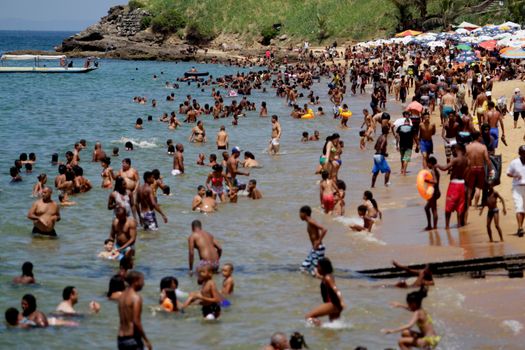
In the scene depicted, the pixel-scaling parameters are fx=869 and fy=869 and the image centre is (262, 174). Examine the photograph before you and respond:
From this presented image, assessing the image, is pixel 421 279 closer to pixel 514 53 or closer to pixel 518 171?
pixel 518 171

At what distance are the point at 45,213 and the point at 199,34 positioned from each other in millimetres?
83787

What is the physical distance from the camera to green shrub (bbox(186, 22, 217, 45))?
9825 centimetres

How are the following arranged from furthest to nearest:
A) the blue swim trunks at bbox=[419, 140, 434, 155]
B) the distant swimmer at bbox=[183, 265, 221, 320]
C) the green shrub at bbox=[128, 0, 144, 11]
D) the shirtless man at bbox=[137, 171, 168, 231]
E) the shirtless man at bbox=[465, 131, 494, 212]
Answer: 1. the green shrub at bbox=[128, 0, 144, 11]
2. the blue swim trunks at bbox=[419, 140, 434, 155]
3. the shirtless man at bbox=[137, 171, 168, 231]
4. the shirtless man at bbox=[465, 131, 494, 212]
5. the distant swimmer at bbox=[183, 265, 221, 320]

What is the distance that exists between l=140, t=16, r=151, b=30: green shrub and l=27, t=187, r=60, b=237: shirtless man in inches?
3510

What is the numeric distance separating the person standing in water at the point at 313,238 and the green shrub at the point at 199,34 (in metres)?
86.5

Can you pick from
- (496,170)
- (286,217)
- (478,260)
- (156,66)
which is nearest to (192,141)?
(286,217)

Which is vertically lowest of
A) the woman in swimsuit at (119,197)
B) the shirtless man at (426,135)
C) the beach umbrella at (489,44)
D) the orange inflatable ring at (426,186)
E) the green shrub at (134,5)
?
the woman in swimsuit at (119,197)

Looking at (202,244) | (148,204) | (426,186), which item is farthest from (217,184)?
(202,244)

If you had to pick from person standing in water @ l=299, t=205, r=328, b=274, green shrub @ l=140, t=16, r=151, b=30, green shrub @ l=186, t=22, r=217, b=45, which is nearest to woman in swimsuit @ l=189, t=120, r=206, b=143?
person standing in water @ l=299, t=205, r=328, b=274

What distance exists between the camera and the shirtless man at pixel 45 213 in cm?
1606

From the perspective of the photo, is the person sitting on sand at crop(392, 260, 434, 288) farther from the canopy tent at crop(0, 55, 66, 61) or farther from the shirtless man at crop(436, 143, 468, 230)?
the canopy tent at crop(0, 55, 66, 61)

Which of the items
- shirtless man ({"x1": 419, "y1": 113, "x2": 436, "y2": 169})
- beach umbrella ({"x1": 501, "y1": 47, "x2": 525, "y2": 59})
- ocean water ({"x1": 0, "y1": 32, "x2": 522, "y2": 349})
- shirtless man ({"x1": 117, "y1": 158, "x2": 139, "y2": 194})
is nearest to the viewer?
ocean water ({"x1": 0, "y1": 32, "x2": 522, "y2": 349})

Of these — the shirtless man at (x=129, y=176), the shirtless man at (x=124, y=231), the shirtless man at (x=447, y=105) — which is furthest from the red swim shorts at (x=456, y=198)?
the shirtless man at (x=447, y=105)

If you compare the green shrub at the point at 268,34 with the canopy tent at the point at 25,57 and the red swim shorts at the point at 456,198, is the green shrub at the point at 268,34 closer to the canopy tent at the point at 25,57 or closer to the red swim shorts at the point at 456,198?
the canopy tent at the point at 25,57
